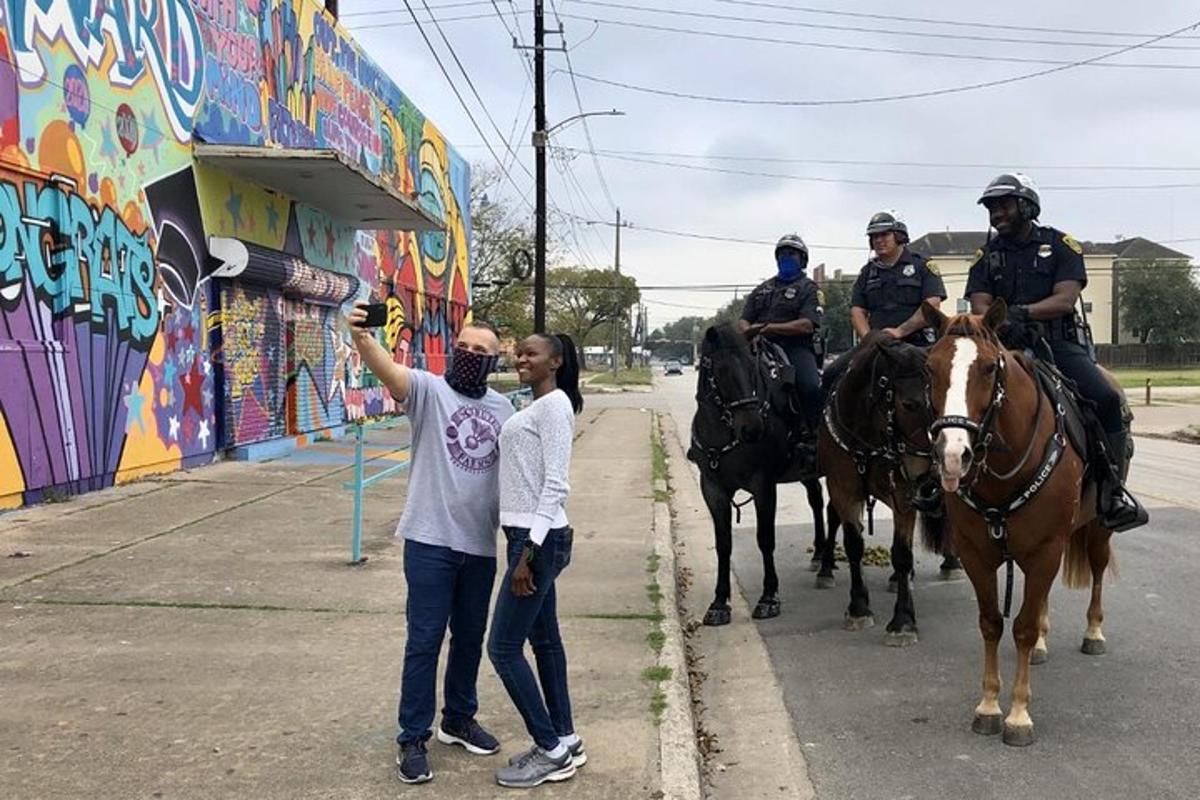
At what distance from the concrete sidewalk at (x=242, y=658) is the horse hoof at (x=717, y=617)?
419mm

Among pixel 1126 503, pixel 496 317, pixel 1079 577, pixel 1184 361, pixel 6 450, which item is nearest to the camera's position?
pixel 1126 503

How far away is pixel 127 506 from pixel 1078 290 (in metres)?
8.35

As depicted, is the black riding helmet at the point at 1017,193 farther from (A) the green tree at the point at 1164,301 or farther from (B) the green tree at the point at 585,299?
(A) the green tree at the point at 1164,301

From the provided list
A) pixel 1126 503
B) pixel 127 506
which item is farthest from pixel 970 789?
pixel 127 506

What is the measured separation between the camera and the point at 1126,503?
534 centimetres

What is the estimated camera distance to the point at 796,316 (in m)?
7.29

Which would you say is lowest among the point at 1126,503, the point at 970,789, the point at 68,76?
the point at 970,789

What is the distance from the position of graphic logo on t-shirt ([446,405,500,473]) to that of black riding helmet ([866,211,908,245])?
13.4ft

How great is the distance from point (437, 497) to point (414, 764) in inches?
39.8

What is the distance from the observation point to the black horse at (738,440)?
19.9 ft

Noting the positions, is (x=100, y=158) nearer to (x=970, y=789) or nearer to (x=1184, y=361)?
(x=970, y=789)

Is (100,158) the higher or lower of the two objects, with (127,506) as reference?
higher

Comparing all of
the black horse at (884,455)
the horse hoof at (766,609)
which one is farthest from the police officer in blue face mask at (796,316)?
the horse hoof at (766,609)

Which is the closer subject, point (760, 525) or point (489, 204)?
point (760, 525)
